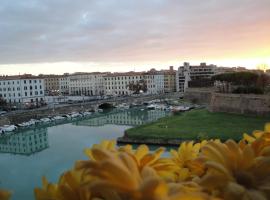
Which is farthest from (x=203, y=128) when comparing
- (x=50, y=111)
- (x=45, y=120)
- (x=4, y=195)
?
(x=4, y=195)

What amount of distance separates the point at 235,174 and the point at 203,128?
22.7 metres

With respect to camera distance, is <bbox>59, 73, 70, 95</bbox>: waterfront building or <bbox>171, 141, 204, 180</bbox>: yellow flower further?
<bbox>59, 73, 70, 95</bbox>: waterfront building

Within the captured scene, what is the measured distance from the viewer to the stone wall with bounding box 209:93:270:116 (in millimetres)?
27763

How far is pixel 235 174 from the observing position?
3.01 feet

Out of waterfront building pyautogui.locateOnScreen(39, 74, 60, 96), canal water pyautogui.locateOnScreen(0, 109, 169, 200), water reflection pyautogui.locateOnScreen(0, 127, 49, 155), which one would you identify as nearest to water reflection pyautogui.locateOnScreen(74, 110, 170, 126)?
canal water pyautogui.locateOnScreen(0, 109, 169, 200)

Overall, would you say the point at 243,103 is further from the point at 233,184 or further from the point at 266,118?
the point at 233,184

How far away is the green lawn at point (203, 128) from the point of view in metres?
20.4

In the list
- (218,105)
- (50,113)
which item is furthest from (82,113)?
(218,105)

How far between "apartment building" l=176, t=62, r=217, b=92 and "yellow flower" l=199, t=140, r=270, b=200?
66.7 m

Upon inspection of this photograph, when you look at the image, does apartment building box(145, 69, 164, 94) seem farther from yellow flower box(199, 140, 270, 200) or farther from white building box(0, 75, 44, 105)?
yellow flower box(199, 140, 270, 200)

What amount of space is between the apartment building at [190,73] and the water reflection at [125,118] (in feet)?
92.4

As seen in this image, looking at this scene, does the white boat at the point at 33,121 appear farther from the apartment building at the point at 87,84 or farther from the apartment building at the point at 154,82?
the apartment building at the point at 87,84

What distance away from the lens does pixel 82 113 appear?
3931cm

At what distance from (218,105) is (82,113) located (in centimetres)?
1569
